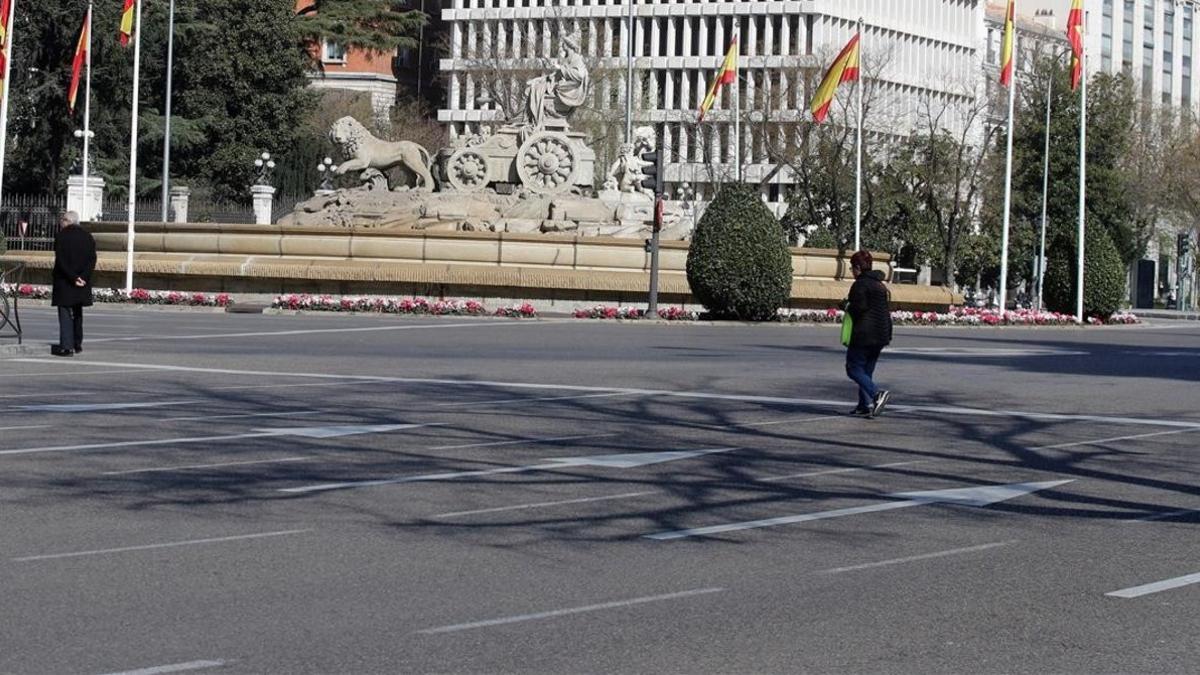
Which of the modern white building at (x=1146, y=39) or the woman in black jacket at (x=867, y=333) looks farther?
the modern white building at (x=1146, y=39)

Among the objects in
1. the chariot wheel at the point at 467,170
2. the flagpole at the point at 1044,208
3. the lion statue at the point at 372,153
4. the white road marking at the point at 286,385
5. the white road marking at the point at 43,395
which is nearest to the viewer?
the white road marking at the point at 43,395

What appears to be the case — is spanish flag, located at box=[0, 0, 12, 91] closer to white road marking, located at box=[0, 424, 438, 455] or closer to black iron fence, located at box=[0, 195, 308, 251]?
black iron fence, located at box=[0, 195, 308, 251]

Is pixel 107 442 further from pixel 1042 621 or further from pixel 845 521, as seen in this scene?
pixel 1042 621

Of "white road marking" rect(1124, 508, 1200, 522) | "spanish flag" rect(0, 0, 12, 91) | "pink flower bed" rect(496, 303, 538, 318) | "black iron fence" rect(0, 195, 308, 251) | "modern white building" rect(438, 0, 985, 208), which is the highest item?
"modern white building" rect(438, 0, 985, 208)

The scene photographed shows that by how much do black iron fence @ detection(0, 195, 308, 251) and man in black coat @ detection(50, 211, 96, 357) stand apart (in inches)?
1284

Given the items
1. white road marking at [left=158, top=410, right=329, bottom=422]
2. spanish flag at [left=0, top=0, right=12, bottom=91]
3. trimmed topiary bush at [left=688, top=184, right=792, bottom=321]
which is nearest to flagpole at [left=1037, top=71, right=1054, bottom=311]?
trimmed topiary bush at [left=688, top=184, right=792, bottom=321]

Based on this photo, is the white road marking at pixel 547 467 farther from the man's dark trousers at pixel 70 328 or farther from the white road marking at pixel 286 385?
the man's dark trousers at pixel 70 328

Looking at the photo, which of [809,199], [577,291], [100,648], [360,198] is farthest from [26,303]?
[100,648]

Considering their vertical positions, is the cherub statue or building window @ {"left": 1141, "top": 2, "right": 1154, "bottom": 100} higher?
building window @ {"left": 1141, "top": 2, "right": 1154, "bottom": 100}

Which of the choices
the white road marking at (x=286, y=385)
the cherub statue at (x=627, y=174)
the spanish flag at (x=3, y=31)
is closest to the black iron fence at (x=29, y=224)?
the cherub statue at (x=627, y=174)

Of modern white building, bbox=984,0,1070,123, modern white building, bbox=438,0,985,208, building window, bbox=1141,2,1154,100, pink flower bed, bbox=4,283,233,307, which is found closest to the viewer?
pink flower bed, bbox=4,283,233,307

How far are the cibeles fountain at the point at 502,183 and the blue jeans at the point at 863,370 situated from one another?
2973 centimetres

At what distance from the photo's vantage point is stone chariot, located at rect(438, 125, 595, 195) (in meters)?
51.0

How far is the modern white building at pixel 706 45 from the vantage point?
324 ft
